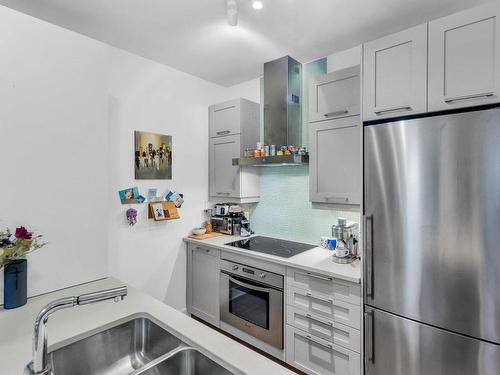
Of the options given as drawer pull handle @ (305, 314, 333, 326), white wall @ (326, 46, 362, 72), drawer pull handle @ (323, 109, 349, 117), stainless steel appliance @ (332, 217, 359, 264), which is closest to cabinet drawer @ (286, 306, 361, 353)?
drawer pull handle @ (305, 314, 333, 326)

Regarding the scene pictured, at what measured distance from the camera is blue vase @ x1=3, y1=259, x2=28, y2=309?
137cm

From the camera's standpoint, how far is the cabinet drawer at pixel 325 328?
1787 millimetres

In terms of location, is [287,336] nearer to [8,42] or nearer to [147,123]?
[147,123]

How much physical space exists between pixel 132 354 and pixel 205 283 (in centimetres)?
144

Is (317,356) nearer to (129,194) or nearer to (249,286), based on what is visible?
(249,286)

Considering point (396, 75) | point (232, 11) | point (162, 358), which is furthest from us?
point (232, 11)

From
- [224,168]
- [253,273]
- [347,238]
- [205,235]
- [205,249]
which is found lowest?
[253,273]

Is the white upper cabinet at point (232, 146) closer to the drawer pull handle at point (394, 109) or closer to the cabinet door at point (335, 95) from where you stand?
the cabinet door at point (335, 95)

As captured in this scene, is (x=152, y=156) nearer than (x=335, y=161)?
No

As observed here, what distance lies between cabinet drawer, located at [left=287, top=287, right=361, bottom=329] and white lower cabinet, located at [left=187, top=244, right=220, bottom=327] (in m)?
0.83

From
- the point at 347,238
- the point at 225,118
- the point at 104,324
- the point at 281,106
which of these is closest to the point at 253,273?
the point at 347,238

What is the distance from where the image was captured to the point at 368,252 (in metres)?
1.69

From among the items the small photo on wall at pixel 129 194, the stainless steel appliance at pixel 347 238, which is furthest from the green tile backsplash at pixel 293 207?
the small photo on wall at pixel 129 194

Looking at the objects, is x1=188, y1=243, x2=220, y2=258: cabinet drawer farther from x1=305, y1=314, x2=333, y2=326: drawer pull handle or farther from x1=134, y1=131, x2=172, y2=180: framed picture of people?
x1=305, y1=314, x2=333, y2=326: drawer pull handle
